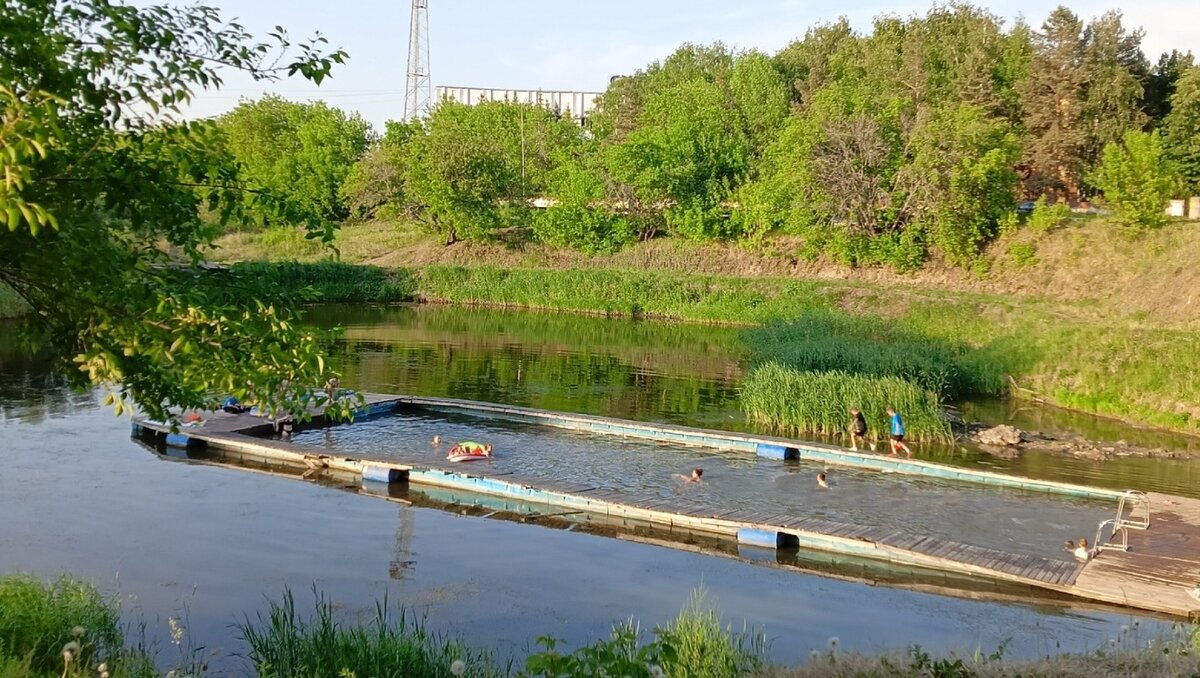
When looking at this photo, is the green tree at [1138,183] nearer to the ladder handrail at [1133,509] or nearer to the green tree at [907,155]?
the green tree at [907,155]

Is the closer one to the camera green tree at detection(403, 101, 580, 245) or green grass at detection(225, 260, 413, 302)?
green grass at detection(225, 260, 413, 302)

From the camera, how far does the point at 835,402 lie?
87.8ft

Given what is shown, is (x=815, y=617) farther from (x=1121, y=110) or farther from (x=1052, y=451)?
(x=1121, y=110)

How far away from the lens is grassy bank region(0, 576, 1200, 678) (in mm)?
8312

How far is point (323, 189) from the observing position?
8269 cm

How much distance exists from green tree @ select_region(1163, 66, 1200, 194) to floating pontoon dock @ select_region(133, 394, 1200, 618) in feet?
133

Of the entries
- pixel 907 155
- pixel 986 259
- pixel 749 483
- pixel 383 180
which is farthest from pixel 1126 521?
pixel 383 180

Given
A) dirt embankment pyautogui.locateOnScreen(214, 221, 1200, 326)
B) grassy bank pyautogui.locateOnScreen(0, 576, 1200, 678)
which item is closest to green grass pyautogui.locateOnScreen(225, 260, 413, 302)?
dirt embankment pyautogui.locateOnScreen(214, 221, 1200, 326)

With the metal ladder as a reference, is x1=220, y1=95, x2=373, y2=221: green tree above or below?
above

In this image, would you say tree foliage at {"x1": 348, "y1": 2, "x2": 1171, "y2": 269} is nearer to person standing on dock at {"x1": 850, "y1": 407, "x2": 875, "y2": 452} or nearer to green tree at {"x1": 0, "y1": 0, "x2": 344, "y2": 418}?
person standing on dock at {"x1": 850, "y1": 407, "x2": 875, "y2": 452}

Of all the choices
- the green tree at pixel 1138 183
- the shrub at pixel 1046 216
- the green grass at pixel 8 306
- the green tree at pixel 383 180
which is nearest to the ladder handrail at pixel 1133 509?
the green tree at pixel 1138 183

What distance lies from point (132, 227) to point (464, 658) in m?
5.08

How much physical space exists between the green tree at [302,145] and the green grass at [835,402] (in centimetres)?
5743

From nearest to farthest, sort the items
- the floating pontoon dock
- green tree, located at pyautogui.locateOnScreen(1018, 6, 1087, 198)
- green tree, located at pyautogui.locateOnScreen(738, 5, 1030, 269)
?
1. the floating pontoon dock
2. green tree, located at pyautogui.locateOnScreen(738, 5, 1030, 269)
3. green tree, located at pyautogui.locateOnScreen(1018, 6, 1087, 198)
